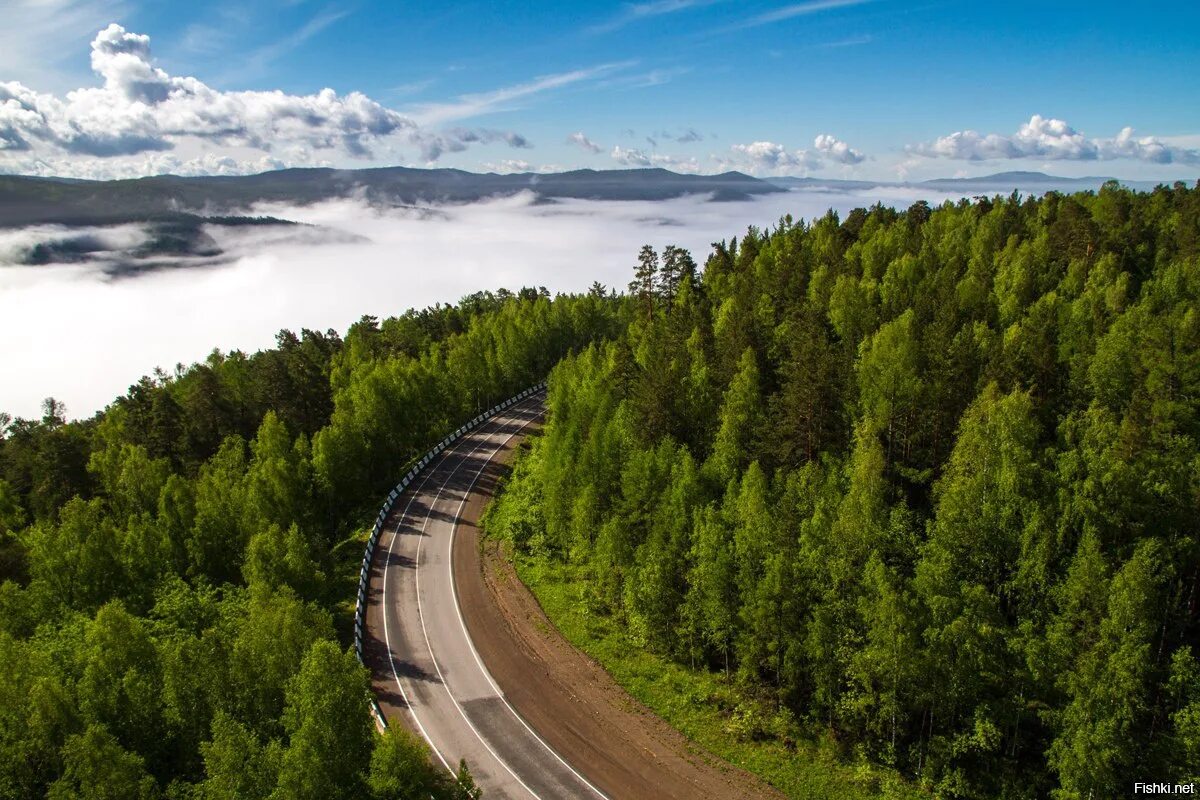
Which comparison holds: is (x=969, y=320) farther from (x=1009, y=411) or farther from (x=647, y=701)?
(x=647, y=701)

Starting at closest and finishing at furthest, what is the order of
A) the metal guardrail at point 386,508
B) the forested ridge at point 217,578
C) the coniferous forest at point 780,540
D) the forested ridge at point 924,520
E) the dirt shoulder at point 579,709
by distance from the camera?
1. the forested ridge at point 217,578
2. the coniferous forest at point 780,540
3. the forested ridge at point 924,520
4. the dirt shoulder at point 579,709
5. the metal guardrail at point 386,508

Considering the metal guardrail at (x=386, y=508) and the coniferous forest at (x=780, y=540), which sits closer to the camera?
the coniferous forest at (x=780, y=540)

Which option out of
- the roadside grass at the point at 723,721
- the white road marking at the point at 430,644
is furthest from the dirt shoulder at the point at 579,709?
the roadside grass at the point at 723,721

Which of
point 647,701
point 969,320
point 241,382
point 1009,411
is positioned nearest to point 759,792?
point 647,701

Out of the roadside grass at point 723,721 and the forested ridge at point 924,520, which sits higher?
the forested ridge at point 924,520

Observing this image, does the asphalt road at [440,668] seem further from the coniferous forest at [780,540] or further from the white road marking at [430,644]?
the coniferous forest at [780,540]

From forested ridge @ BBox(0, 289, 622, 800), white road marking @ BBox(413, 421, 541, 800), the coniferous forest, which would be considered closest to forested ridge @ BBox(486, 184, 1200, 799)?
the coniferous forest

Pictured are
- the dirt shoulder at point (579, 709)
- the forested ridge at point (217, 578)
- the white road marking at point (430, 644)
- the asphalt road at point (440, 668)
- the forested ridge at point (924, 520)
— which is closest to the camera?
the forested ridge at point (217, 578)
